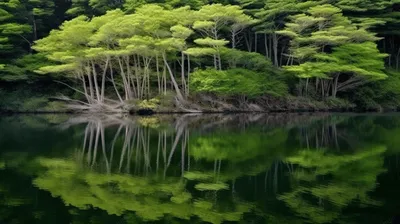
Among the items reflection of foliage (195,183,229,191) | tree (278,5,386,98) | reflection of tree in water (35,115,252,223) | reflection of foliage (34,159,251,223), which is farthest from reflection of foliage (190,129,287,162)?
tree (278,5,386,98)

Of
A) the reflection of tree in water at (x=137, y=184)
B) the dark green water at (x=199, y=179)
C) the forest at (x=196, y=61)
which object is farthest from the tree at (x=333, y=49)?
the reflection of tree in water at (x=137, y=184)

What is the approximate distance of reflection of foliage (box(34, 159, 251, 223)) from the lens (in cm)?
632

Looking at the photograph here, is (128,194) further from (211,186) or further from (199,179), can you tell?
(199,179)

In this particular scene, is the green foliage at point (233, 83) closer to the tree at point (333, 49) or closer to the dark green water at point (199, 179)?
the tree at point (333, 49)

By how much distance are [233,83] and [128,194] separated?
20.3m

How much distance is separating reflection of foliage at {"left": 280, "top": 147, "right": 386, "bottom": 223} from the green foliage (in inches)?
603

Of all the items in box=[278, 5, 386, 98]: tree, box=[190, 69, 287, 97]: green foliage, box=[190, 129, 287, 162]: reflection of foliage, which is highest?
box=[278, 5, 386, 98]: tree

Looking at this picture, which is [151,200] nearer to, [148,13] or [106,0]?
[148,13]

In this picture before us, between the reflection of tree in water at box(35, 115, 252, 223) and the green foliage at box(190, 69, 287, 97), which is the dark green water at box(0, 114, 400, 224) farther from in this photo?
the green foliage at box(190, 69, 287, 97)

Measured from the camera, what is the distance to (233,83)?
2712 centimetres

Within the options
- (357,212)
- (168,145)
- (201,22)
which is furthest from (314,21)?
(357,212)

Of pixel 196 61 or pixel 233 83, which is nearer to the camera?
pixel 233 83

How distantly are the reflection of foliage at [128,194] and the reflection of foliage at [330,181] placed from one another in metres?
1.02

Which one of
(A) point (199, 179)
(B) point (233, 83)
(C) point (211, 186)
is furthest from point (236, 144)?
(B) point (233, 83)
